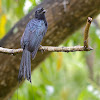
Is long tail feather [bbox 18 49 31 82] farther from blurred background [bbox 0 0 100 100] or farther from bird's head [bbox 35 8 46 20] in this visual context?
bird's head [bbox 35 8 46 20]

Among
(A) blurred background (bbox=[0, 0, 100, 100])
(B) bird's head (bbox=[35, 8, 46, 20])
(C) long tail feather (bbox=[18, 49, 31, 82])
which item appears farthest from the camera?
(A) blurred background (bbox=[0, 0, 100, 100])

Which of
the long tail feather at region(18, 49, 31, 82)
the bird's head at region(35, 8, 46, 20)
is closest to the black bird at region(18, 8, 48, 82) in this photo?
the long tail feather at region(18, 49, 31, 82)

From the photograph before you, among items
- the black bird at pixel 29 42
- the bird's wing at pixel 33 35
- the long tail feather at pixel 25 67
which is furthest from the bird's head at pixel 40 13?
the long tail feather at pixel 25 67

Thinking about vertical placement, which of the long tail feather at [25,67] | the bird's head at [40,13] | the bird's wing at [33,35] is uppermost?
the bird's head at [40,13]

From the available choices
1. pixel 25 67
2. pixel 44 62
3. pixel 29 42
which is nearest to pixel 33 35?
pixel 29 42

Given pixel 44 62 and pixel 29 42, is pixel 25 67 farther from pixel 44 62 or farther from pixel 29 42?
pixel 44 62

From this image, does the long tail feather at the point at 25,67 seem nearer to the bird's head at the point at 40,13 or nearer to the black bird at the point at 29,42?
the black bird at the point at 29,42

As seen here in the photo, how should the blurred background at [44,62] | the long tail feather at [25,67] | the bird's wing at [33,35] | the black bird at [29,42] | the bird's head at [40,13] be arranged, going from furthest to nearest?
the blurred background at [44,62], the bird's head at [40,13], the bird's wing at [33,35], the black bird at [29,42], the long tail feather at [25,67]

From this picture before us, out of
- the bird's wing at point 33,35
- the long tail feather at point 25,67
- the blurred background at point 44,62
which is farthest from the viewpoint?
the blurred background at point 44,62

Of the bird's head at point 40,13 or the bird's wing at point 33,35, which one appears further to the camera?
the bird's head at point 40,13

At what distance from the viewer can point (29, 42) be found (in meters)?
3.07

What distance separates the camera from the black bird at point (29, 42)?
2695 millimetres

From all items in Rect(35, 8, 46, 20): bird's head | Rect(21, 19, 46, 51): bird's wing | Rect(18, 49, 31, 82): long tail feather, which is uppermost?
Rect(35, 8, 46, 20): bird's head

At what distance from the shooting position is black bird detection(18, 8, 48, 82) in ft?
8.84
